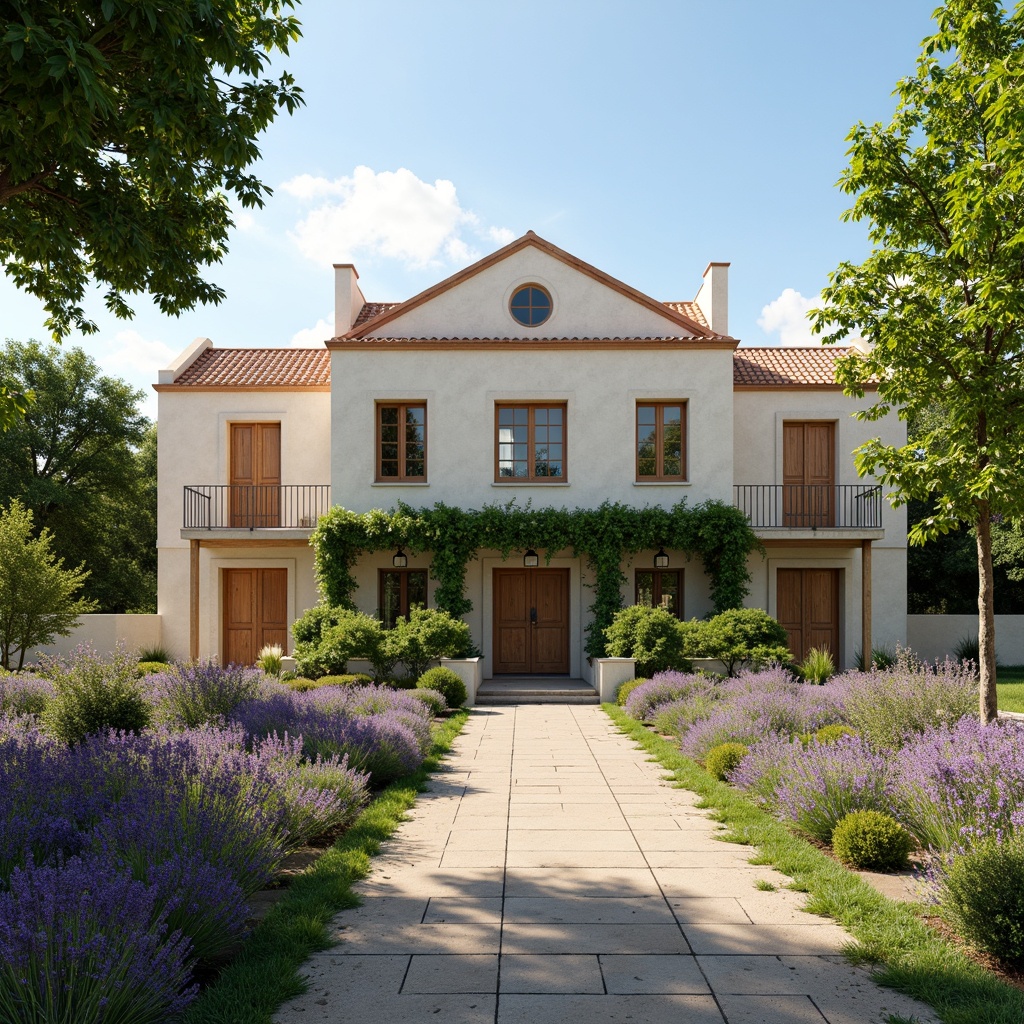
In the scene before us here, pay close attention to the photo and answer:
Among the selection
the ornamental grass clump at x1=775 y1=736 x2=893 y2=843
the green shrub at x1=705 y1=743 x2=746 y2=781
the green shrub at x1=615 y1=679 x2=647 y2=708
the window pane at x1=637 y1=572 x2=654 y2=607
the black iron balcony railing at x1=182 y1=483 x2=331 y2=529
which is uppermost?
the black iron balcony railing at x1=182 y1=483 x2=331 y2=529

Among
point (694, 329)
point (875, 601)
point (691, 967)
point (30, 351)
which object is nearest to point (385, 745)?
point (691, 967)

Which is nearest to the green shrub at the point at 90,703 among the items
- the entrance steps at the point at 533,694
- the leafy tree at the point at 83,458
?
the entrance steps at the point at 533,694

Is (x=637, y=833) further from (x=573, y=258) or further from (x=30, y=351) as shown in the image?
(x=30, y=351)

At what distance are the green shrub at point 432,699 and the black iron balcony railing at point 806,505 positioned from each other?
9238 mm

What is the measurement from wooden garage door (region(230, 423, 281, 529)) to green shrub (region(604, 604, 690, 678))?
8.84 metres

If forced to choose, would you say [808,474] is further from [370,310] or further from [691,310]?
[370,310]

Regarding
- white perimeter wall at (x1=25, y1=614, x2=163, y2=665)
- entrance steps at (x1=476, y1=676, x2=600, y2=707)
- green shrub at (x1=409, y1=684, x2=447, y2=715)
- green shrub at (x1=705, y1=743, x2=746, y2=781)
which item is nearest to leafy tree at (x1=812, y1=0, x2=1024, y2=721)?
green shrub at (x1=705, y1=743, x2=746, y2=781)

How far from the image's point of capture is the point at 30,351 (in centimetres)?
2822

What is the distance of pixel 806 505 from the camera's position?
19609 millimetres

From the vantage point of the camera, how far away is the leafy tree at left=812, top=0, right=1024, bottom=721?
8.16 m

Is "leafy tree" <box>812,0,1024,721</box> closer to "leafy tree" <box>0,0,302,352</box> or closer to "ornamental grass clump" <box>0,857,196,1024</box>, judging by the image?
"leafy tree" <box>0,0,302,352</box>

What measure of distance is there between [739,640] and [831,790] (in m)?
9.51

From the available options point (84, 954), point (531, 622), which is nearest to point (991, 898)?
point (84, 954)

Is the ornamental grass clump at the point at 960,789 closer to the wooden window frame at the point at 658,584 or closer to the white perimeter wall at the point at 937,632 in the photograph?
the wooden window frame at the point at 658,584
